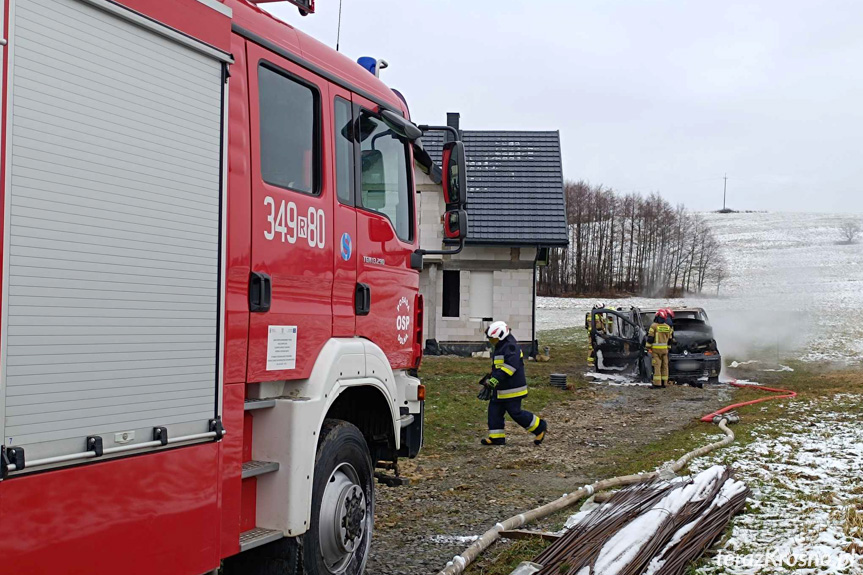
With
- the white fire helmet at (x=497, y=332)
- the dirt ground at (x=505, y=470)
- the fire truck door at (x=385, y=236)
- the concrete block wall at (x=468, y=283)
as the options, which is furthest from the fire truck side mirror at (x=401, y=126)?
the concrete block wall at (x=468, y=283)

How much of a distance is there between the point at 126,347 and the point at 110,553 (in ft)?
2.45

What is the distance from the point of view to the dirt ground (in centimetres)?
622

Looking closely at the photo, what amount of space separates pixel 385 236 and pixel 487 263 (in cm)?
2008

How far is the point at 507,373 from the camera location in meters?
10.5

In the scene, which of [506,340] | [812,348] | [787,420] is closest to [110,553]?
[506,340]

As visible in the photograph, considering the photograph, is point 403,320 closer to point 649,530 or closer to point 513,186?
point 649,530

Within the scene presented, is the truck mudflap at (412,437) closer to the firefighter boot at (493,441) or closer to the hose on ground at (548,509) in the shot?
the hose on ground at (548,509)

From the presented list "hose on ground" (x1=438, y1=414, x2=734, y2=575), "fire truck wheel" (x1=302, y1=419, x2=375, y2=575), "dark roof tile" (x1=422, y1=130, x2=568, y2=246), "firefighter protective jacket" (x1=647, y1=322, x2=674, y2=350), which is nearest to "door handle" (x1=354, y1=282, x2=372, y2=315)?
"fire truck wheel" (x1=302, y1=419, x2=375, y2=575)

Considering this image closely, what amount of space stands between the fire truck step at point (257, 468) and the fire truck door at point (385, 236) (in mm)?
1152

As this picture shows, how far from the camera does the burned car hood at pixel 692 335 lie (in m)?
18.5

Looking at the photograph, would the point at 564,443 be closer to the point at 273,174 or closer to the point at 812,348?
the point at 273,174

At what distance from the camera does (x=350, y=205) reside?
4879 mm

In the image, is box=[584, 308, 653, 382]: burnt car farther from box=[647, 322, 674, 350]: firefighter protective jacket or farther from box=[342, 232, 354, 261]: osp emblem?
box=[342, 232, 354, 261]: osp emblem

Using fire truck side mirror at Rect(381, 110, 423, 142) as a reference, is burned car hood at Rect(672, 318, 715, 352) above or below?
below
